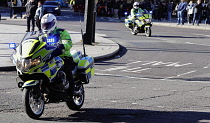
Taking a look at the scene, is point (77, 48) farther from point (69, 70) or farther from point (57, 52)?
point (57, 52)

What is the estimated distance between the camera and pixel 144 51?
20109 mm

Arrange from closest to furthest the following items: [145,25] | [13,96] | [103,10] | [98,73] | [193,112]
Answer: [193,112]
[13,96]
[98,73]
[145,25]
[103,10]

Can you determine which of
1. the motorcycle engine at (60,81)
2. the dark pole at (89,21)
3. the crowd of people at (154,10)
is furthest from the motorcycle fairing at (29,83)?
the crowd of people at (154,10)

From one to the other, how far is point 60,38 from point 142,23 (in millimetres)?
18160

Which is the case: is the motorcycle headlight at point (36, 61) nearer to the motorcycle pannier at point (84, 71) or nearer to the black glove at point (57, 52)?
the black glove at point (57, 52)

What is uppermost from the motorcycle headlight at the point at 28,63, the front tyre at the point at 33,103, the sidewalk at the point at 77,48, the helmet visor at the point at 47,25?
the helmet visor at the point at 47,25

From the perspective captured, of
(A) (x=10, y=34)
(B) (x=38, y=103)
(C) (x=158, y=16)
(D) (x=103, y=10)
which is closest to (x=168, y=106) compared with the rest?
(B) (x=38, y=103)

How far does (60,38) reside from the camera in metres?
8.35

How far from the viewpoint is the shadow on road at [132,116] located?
8.01 metres

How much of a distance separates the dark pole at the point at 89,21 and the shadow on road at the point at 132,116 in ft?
39.4

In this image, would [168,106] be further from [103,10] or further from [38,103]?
[103,10]

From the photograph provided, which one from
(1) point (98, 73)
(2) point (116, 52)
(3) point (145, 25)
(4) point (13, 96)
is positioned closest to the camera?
(4) point (13, 96)

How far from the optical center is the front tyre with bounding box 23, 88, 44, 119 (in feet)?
25.1

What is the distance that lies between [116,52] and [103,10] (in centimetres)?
3120
